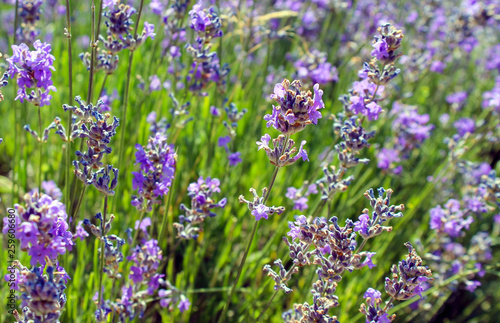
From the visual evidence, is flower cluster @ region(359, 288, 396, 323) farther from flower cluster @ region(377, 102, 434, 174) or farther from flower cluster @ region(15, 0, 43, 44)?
flower cluster @ region(15, 0, 43, 44)

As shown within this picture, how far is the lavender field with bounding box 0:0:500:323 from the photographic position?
155cm

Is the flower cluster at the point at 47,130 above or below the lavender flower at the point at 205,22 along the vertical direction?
below

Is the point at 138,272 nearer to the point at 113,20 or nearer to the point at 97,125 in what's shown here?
the point at 97,125

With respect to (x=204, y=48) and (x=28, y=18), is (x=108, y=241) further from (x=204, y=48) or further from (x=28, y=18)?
(x=28, y=18)

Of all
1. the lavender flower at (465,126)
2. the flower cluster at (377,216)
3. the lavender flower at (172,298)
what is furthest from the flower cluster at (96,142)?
the lavender flower at (465,126)

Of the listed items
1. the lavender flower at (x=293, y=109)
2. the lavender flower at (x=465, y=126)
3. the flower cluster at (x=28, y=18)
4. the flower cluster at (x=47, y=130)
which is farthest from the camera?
the lavender flower at (x=465, y=126)

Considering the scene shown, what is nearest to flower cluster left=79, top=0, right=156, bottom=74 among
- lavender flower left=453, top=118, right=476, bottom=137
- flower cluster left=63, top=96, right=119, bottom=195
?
flower cluster left=63, top=96, right=119, bottom=195

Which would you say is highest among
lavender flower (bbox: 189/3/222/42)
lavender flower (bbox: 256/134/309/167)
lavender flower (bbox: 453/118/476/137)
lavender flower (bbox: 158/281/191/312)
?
lavender flower (bbox: 189/3/222/42)

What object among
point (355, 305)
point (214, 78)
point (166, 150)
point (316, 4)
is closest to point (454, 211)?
point (355, 305)

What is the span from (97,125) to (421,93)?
3.82 m

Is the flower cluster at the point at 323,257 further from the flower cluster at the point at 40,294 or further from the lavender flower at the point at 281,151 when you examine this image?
the flower cluster at the point at 40,294

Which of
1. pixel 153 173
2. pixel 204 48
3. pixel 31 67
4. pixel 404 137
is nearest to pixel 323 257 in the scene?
pixel 153 173

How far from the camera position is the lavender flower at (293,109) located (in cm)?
140

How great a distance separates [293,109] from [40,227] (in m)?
0.94
